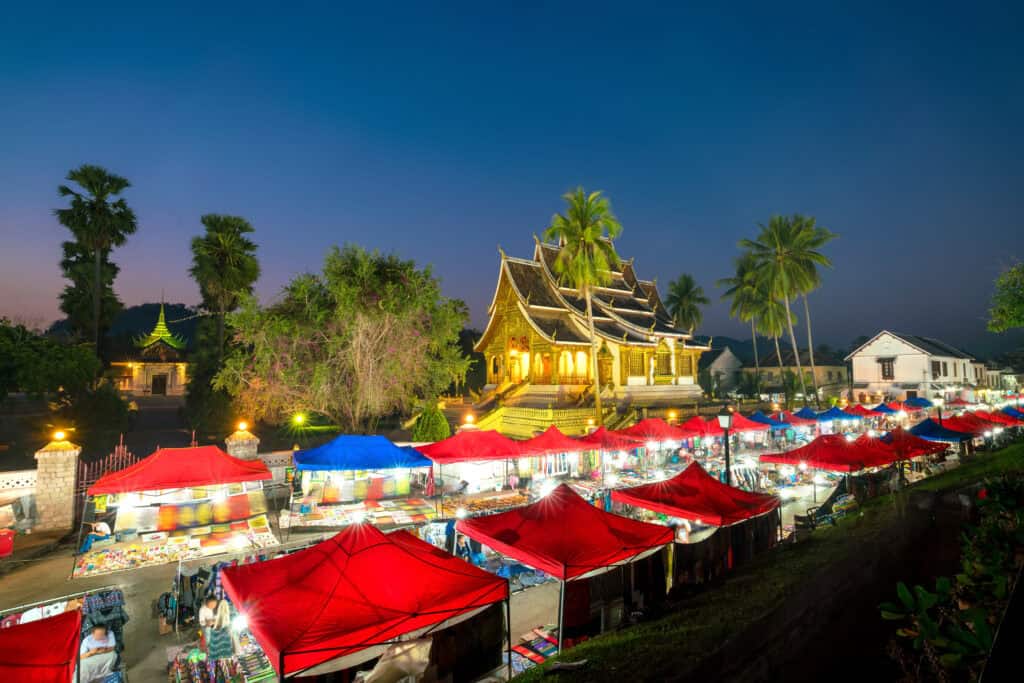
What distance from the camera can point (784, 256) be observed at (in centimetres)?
4597

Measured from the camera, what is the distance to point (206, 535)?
12.3 metres

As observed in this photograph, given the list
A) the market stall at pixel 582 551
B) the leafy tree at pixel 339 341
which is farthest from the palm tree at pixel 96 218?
the market stall at pixel 582 551

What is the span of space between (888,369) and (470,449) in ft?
191

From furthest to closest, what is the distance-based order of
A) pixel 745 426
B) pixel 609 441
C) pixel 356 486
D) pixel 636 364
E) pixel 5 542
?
1. pixel 636 364
2. pixel 745 426
3. pixel 609 441
4. pixel 356 486
5. pixel 5 542

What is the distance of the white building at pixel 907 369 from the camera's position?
2074 inches

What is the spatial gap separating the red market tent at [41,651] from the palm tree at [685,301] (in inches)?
2607

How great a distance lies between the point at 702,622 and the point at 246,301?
2321 cm

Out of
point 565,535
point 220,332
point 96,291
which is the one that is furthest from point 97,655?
point 96,291

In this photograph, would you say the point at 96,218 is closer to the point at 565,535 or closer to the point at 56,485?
the point at 56,485

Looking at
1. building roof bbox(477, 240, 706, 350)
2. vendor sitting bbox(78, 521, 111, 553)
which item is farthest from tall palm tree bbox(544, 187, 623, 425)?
vendor sitting bbox(78, 521, 111, 553)

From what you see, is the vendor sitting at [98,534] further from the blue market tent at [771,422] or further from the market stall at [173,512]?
the blue market tent at [771,422]

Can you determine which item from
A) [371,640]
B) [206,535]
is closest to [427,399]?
[206,535]

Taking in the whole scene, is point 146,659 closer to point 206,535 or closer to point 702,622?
point 206,535

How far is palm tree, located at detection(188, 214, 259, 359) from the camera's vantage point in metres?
31.6
